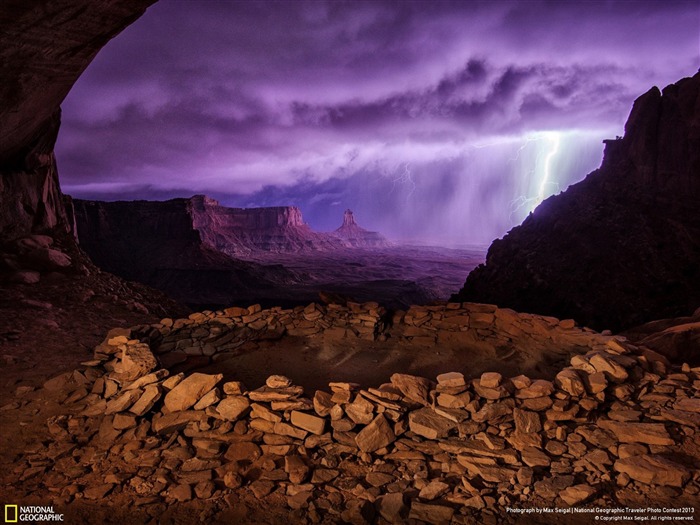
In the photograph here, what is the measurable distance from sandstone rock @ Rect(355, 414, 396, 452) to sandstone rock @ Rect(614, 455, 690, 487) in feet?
7.98

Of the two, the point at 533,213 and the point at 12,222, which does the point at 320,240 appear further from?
the point at 12,222

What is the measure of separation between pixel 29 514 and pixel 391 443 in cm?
398

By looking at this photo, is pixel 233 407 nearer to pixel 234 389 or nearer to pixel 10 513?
pixel 234 389

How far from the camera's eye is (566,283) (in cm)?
3089

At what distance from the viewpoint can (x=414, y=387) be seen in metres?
4.97

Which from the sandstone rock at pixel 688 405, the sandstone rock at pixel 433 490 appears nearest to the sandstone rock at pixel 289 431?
the sandstone rock at pixel 433 490

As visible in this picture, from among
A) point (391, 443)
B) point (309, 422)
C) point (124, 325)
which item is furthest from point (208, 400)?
point (124, 325)

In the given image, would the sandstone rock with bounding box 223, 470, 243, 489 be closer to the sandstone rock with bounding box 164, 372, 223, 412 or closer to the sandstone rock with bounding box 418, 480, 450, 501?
the sandstone rock with bounding box 164, 372, 223, 412

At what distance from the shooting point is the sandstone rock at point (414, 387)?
16.0 ft

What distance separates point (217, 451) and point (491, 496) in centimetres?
328

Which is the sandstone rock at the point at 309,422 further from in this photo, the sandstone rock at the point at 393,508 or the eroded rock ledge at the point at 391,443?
the sandstone rock at the point at 393,508

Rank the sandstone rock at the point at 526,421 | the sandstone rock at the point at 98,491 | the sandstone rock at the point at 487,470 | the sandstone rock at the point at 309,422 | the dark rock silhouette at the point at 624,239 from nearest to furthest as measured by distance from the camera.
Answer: the sandstone rock at the point at 487,470
the sandstone rock at the point at 98,491
the sandstone rock at the point at 526,421
the sandstone rock at the point at 309,422
the dark rock silhouette at the point at 624,239

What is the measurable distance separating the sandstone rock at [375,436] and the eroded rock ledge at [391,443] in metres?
0.02

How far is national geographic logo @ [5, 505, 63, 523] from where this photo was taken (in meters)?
3.57
